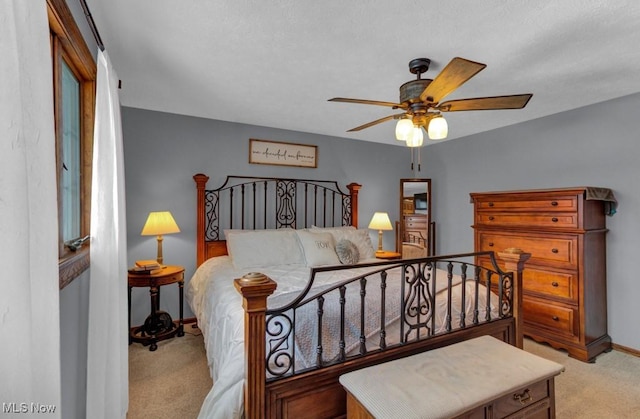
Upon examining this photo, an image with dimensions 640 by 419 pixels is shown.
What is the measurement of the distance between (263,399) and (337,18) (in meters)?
2.01

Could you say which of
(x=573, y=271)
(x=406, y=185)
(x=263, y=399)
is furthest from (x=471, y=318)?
(x=406, y=185)

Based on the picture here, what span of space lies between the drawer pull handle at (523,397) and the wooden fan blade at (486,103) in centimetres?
167

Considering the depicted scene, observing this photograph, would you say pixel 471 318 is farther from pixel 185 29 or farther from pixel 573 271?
pixel 185 29

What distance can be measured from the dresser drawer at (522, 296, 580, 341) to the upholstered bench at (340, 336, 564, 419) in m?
1.54

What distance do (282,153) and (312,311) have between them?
8.49 ft

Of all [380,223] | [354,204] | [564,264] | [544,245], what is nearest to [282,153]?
[354,204]

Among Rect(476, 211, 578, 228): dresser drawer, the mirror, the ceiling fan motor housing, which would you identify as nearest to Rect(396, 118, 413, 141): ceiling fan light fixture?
the ceiling fan motor housing

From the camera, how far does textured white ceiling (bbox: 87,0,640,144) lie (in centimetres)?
160

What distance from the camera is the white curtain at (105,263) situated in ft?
4.73

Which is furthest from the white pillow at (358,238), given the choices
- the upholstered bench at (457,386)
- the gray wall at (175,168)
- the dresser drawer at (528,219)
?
the upholstered bench at (457,386)

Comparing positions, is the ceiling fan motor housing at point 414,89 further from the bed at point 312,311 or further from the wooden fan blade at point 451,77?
the bed at point 312,311

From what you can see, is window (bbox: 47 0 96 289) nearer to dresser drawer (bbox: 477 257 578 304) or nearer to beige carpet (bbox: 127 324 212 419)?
beige carpet (bbox: 127 324 212 419)

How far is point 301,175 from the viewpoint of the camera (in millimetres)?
4062

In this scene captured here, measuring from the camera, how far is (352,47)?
1965 mm
